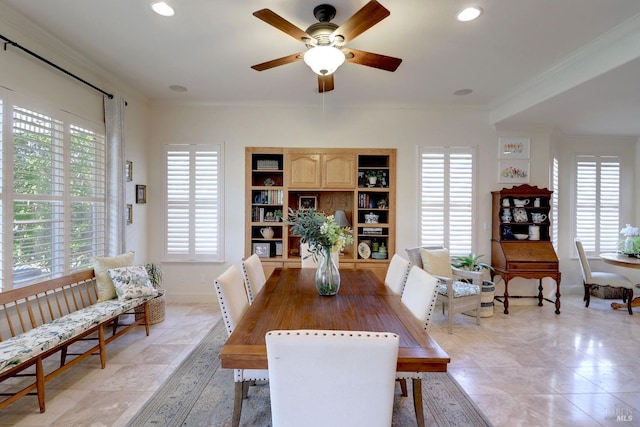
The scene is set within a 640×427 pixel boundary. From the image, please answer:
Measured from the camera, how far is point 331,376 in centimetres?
115

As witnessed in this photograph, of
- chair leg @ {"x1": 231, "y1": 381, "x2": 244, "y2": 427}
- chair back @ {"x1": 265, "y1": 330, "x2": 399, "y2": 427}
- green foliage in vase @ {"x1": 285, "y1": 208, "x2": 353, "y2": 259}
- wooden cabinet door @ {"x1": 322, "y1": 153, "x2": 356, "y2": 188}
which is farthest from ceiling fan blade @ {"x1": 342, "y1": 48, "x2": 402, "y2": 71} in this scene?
chair leg @ {"x1": 231, "y1": 381, "x2": 244, "y2": 427}

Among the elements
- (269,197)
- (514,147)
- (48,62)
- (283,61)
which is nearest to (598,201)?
(514,147)

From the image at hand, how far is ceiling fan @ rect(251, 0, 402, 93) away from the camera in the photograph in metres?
1.83

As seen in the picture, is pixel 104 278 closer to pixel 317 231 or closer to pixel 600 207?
pixel 317 231

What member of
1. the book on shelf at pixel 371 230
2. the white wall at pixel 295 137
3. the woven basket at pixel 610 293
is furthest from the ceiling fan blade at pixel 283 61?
the woven basket at pixel 610 293

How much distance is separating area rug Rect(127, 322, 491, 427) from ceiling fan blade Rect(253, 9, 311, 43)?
2533 millimetres

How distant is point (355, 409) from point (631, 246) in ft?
17.8

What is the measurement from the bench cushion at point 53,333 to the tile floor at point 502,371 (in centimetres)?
43

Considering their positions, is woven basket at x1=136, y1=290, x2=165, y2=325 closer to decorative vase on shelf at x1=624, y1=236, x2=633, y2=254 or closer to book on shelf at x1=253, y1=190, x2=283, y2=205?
book on shelf at x1=253, y1=190, x2=283, y2=205

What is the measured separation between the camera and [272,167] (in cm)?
451

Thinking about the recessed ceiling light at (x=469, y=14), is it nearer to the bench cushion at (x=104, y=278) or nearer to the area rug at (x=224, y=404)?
the area rug at (x=224, y=404)

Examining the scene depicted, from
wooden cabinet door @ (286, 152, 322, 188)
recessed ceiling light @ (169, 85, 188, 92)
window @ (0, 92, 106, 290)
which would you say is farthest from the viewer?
wooden cabinet door @ (286, 152, 322, 188)

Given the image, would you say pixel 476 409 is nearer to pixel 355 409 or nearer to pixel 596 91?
pixel 355 409

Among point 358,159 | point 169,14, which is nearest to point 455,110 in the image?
point 358,159
